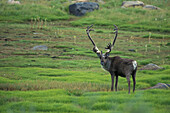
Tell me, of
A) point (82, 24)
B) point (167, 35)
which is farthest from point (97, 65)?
point (82, 24)

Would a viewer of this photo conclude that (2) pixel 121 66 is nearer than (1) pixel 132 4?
Yes

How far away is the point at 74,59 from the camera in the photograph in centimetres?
2389

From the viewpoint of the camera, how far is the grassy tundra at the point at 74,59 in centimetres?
909

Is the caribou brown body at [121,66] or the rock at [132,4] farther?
the rock at [132,4]

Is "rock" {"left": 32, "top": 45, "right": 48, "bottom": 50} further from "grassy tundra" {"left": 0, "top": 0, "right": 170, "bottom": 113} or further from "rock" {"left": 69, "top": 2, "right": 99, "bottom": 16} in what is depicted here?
"rock" {"left": 69, "top": 2, "right": 99, "bottom": 16}

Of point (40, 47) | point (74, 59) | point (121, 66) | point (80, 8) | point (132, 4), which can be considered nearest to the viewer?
point (121, 66)

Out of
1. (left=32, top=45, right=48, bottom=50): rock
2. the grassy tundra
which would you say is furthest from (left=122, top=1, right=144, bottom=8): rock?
(left=32, top=45, right=48, bottom=50): rock

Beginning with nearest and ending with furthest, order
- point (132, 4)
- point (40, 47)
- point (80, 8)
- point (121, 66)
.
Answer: point (121, 66) → point (40, 47) → point (80, 8) → point (132, 4)

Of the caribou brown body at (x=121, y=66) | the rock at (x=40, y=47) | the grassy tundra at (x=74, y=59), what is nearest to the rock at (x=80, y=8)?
the grassy tundra at (x=74, y=59)

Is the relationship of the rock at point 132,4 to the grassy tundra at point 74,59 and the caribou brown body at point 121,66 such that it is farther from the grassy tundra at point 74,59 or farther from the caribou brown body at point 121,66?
the caribou brown body at point 121,66

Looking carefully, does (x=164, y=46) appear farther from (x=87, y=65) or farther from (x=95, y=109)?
(x=95, y=109)

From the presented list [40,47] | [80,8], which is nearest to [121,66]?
[40,47]

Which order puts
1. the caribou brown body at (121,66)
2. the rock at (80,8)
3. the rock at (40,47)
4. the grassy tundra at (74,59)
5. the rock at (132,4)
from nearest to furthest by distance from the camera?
the grassy tundra at (74,59), the caribou brown body at (121,66), the rock at (40,47), the rock at (80,8), the rock at (132,4)

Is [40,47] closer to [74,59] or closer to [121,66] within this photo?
[74,59]
